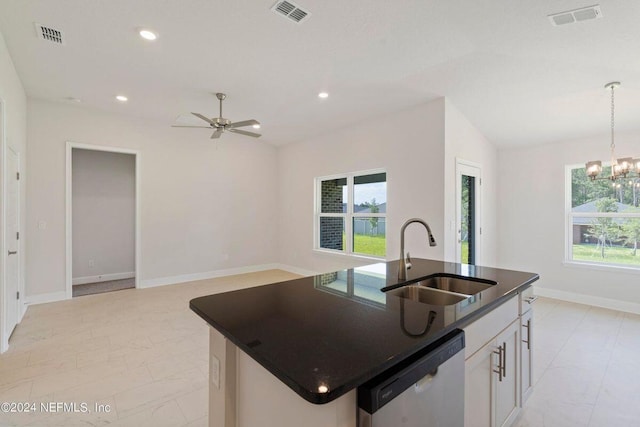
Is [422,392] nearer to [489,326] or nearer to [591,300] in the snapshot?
[489,326]

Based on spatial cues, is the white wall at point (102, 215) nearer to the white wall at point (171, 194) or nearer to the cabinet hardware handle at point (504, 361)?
the white wall at point (171, 194)

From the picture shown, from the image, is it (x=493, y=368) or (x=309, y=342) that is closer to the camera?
(x=309, y=342)

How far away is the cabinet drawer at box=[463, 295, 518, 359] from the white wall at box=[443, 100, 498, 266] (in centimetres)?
238

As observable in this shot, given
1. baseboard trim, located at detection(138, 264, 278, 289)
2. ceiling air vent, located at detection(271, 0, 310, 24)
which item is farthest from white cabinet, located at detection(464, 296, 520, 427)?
baseboard trim, located at detection(138, 264, 278, 289)

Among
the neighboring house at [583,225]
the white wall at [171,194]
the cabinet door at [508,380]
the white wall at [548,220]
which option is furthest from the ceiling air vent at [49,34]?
the neighboring house at [583,225]

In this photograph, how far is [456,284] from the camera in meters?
2.03

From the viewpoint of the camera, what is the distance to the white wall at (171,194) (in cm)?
439

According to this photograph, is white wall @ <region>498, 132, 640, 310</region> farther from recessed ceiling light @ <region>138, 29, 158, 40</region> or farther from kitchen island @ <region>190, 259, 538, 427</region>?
recessed ceiling light @ <region>138, 29, 158, 40</region>

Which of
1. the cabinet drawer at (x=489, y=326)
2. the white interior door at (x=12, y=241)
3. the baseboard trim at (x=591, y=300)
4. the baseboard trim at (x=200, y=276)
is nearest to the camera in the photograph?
the cabinet drawer at (x=489, y=326)

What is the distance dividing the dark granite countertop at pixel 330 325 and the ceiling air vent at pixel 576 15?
2.13m

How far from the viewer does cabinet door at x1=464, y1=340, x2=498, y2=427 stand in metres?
1.33

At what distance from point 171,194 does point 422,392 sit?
551 cm

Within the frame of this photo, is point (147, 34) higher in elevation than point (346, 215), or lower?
higher

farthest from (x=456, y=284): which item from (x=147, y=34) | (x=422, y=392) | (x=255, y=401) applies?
(x=147, y=34)
